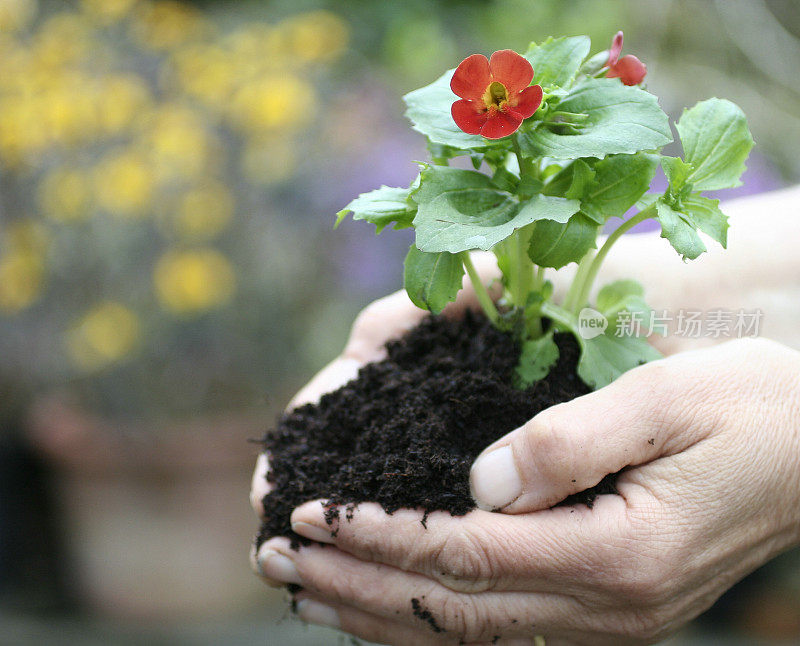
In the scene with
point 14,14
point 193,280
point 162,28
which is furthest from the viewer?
point 162,28

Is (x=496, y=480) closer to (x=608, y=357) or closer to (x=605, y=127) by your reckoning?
(x=608, y=357)

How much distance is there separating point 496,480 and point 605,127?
18.3 inches

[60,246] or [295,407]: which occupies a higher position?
[60,246]

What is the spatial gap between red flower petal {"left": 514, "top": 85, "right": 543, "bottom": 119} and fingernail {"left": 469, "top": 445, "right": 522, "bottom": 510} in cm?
42

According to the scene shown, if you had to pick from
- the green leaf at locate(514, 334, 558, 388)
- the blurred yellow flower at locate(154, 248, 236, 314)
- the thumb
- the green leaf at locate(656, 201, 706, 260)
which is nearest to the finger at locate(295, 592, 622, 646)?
the thumb

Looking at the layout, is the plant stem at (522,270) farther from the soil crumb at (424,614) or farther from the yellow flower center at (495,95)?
the soil crumb at (424,614)

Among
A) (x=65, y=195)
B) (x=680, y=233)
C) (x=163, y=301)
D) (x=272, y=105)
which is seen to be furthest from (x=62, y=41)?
(x=680, y=233)

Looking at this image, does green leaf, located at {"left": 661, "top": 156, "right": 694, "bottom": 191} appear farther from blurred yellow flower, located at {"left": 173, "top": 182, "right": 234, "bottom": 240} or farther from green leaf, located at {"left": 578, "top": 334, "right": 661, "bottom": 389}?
blurred yellow flower, located at {"left": 173, "top": 182, "right": 234, "bottom": 240}

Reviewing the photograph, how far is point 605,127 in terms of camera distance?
875mm

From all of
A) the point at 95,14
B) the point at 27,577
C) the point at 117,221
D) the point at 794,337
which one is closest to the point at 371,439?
the point at 794,337

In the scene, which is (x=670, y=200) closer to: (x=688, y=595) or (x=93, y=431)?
(x=688, y=595)

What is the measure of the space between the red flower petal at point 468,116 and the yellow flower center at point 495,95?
14 millimetres

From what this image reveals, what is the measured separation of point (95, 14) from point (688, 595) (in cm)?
279

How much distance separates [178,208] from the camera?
236 cm
